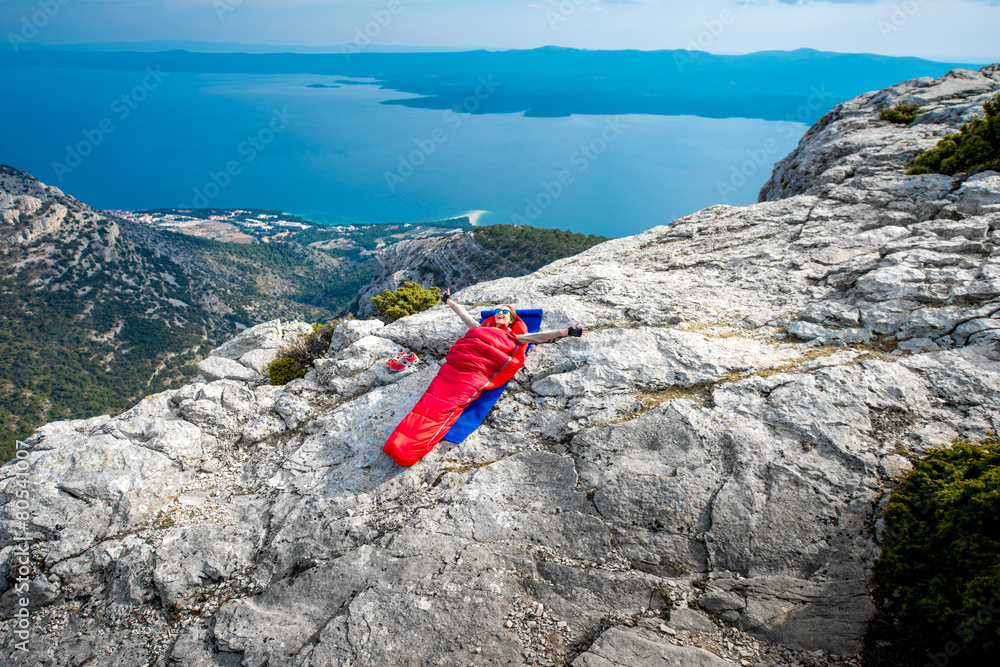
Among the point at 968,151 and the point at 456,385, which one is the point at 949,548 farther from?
the point at 968,151

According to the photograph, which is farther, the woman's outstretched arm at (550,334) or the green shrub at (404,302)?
the green shrub at (404,302)

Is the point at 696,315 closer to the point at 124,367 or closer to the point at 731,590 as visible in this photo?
the point at 731,590

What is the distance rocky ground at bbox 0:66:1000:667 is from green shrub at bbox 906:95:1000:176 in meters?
1.43

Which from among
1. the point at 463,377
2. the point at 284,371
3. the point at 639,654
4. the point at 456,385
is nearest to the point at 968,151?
the point at 463,377

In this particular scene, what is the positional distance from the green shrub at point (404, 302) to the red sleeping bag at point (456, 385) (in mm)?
4838

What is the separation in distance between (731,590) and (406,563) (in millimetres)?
3355

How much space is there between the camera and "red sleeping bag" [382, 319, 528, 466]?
19.8 feet

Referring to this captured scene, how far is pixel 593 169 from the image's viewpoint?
171625 millimetres

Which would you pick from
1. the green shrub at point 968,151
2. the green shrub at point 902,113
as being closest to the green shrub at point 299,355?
the green shrub at point 968,151

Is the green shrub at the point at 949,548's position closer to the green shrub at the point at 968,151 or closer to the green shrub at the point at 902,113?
the green shrub at the point at 968,151

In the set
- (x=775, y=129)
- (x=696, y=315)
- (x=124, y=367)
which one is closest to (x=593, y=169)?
(x=775, y=129)

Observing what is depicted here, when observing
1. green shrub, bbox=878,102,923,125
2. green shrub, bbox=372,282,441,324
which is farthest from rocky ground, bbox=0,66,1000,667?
green shrub, bbox=878,102,923,125

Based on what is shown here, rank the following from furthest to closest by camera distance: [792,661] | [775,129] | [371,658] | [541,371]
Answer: [775,129] < [541,371] < [371,658] < [792,661]

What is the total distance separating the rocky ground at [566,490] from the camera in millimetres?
4246
